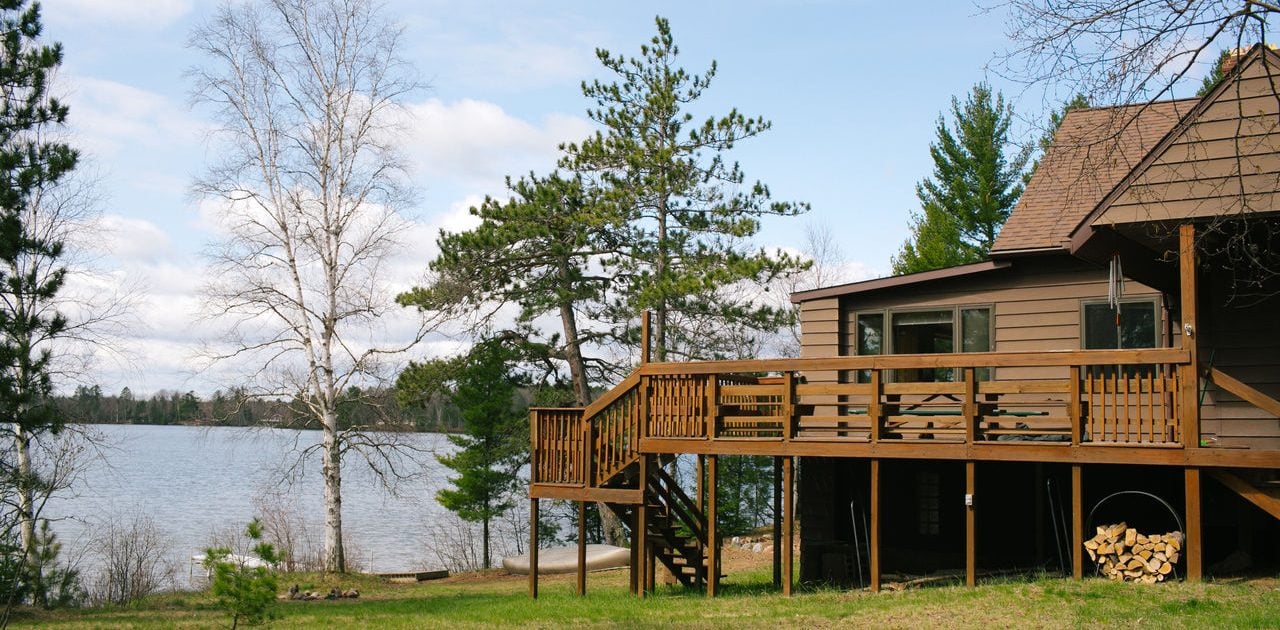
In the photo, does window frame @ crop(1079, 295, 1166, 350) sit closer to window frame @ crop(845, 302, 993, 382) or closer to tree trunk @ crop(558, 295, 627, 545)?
window frame @ crop(845, 302, 993, 382)

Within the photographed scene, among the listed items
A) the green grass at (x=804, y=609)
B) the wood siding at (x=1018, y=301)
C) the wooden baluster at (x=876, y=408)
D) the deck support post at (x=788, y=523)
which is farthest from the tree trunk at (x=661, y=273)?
the wooden baluster at (x=876, y=408)

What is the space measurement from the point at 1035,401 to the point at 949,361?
2.56 m

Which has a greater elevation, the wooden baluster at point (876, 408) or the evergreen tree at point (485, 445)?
the wooden baluster at point (876, 408)

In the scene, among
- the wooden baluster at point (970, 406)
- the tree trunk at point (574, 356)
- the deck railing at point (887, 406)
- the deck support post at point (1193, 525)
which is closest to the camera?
the deck support post at point (1193, 525)

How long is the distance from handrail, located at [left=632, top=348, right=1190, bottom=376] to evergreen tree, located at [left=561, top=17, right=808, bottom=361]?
10.8 meters

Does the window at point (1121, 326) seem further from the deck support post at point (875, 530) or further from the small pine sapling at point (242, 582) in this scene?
the small pine sapling at point (242, 582)

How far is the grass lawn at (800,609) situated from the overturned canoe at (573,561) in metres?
4.19

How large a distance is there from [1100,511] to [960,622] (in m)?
5.60

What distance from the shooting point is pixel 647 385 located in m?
14.1

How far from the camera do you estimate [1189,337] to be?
10.2 m

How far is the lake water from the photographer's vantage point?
1041 inches

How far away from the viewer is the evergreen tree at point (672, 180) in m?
24.6

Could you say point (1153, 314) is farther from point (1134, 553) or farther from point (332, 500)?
point (332, 500)

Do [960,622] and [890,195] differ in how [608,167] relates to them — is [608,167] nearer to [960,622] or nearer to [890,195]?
[890,195]
